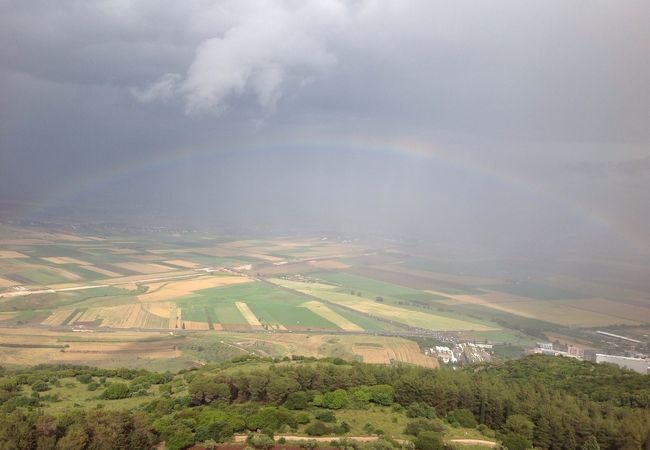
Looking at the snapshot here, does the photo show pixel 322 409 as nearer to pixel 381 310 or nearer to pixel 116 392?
pixel 116 392

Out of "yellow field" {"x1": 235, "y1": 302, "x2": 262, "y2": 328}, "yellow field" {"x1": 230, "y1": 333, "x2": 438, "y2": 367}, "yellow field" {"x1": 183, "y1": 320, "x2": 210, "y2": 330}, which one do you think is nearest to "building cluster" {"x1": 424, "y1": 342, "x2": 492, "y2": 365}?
"yellow field" {"x1": 230, "y1": 333, "x2": 438, "y2": 367}

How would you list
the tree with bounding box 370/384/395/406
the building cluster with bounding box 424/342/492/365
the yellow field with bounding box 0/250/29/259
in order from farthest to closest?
the yellow field with bounding box 0/250/29/259
the building cluster with bounding box 424/342/492/365
the tree with bounding box 370/384/395/406

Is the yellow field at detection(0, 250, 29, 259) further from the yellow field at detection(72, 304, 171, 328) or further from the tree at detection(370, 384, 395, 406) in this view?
the tree at detection(370, 384, 395, 406)

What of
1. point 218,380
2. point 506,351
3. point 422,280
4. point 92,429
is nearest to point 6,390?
point 218,380

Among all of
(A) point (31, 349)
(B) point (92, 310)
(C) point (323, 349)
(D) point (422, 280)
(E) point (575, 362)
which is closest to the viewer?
(E) point (575, 362)

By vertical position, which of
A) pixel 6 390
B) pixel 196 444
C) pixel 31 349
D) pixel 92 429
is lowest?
pixel 31 349

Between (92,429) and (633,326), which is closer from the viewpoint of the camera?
(92,429)

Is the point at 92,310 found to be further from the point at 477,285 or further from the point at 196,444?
the point at 477,285
